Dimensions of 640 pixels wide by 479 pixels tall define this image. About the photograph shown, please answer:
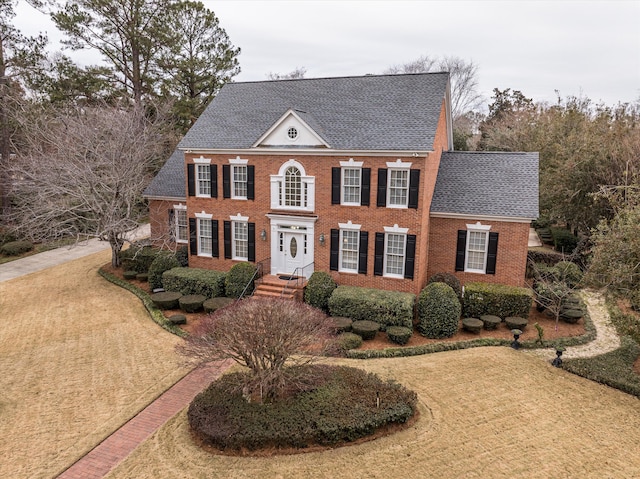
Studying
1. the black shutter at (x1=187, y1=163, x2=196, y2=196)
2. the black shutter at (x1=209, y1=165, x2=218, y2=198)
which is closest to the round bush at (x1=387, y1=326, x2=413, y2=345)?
the black shutter at (x1=209, y1=165, x2=218, y2=198)

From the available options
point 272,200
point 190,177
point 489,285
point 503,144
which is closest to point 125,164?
point 190,177

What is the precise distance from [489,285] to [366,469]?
11470mm

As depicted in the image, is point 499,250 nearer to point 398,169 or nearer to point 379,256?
point 379,256

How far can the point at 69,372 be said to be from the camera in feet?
46.8

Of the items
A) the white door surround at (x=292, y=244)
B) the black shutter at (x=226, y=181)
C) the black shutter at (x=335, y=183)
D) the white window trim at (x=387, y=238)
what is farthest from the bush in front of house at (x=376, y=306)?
the black shutter at (x=226, y=181)

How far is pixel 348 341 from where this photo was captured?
15.9 metres

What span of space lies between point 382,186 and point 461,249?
4.68m

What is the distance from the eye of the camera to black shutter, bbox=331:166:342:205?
19250 millimetres

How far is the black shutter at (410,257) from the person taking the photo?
18.5 metres

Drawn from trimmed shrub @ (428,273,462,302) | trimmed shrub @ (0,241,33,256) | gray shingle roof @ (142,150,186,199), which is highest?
gray shingle roof @ (142,150,186,199)

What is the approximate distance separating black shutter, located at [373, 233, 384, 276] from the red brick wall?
8.72 feet

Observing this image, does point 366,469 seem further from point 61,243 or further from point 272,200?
point 61,243

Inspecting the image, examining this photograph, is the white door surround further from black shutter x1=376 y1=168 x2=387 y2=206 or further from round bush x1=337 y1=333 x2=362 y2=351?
round bush x1=337 y1=333 x2=362 y2=351

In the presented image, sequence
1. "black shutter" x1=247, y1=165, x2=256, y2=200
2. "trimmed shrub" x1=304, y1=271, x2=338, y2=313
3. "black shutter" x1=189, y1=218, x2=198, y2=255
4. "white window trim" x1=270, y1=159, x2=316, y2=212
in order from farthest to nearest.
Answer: "black shutter" x1=189, y1=218, x2=198, y2=255
"black shutter" x1=247, y1=165, x2=256, y2=200
"white window trim" x1=270, y1=159, x2=316, y2=212
"trimmed shrub" x1=304, y1=271, x2=338, y2=313
